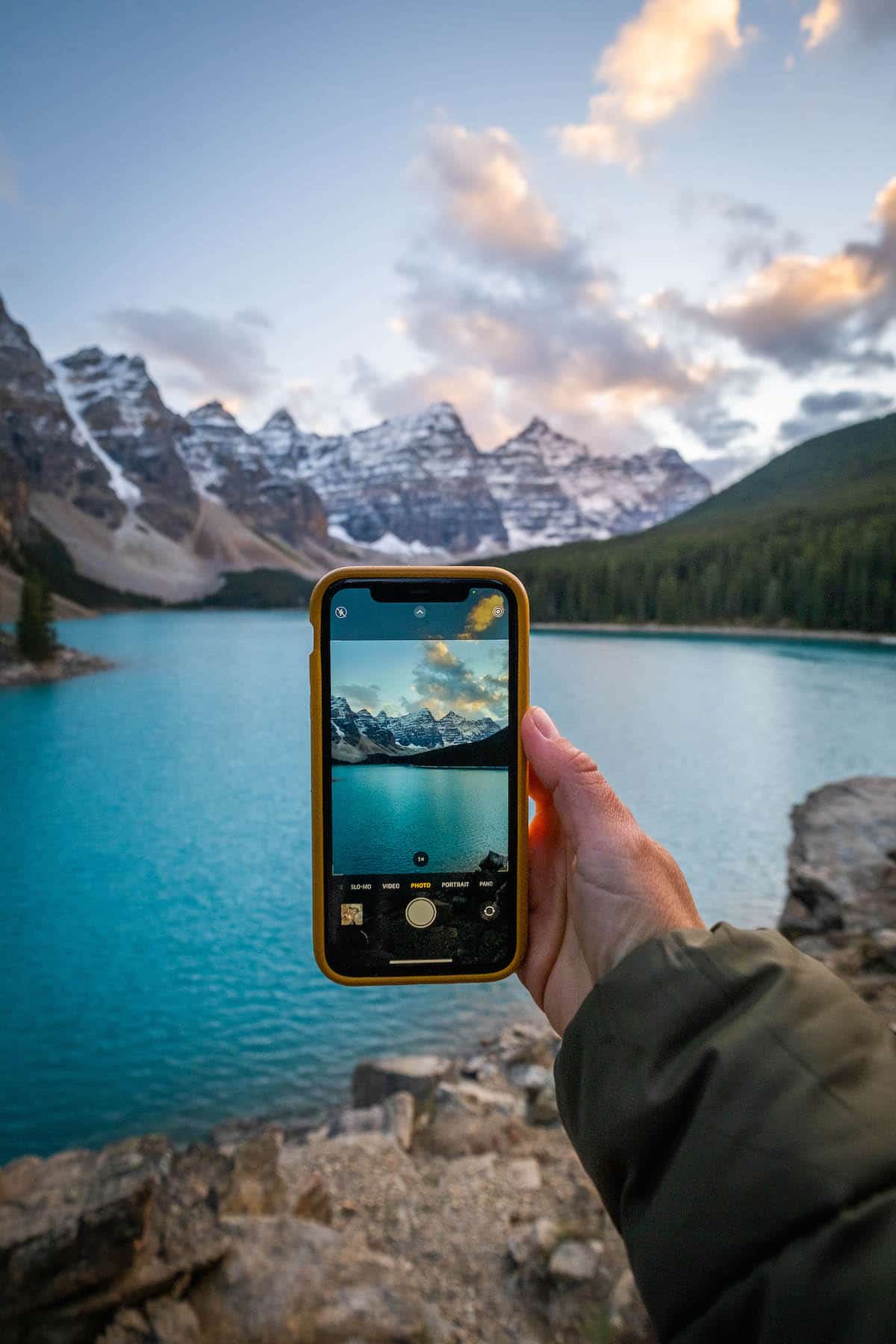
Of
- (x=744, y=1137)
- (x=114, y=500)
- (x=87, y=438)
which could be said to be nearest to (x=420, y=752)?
(x=744, y=1137)

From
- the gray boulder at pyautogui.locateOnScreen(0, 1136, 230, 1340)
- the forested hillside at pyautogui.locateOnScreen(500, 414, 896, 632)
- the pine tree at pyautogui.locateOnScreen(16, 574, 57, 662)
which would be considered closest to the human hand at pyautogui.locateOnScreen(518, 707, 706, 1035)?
the gray boulder at pyautogui.locateOnScreen(0, 1136, 230, 1340)

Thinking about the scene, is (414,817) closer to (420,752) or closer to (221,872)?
(420,752)

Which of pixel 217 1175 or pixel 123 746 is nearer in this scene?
pixel 217 1175

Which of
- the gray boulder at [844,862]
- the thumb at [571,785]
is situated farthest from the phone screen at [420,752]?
the gray boulder at [844,862]

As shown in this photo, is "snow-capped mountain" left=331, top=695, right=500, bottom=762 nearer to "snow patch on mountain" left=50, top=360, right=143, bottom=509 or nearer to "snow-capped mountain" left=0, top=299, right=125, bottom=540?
"snow-capped mountain" left=0, top=299, right=125, bottom=540

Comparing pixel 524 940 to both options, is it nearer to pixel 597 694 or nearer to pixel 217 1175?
pixel 217 1175

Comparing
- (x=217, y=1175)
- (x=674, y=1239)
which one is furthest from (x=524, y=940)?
(x=217, y=1175)
